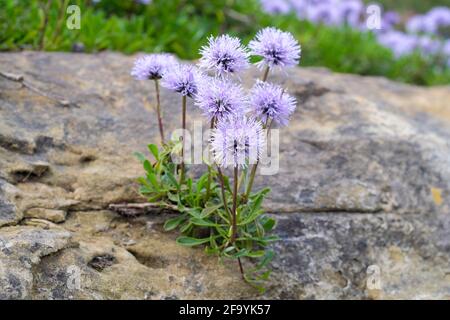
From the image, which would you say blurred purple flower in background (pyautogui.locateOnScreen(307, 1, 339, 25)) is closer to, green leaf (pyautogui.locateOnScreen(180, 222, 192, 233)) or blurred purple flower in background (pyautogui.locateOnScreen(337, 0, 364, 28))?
blurred purple flower in background (pyautogui.locateOnScreen(337, 0, 364, 28))

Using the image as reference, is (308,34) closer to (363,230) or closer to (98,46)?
(98,46)

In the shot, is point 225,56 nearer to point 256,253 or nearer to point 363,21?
point 256,253

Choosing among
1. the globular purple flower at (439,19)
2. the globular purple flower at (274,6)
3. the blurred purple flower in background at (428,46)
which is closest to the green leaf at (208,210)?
the globular purple flower at (274,6)

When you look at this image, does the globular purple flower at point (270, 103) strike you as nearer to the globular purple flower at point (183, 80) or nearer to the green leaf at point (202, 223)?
the globular purple flower at point (183, 80)

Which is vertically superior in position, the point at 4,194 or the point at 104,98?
the point at 104,98

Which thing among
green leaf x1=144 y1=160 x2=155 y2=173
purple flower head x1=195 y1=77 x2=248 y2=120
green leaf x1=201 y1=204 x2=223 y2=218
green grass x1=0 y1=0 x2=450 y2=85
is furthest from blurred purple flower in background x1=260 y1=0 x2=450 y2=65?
purple flower head x1=195 y1=77 x2=248 y2=120

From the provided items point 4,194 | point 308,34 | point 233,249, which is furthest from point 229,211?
point 308,34

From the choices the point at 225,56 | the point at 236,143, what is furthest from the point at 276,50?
the point at 236,143
